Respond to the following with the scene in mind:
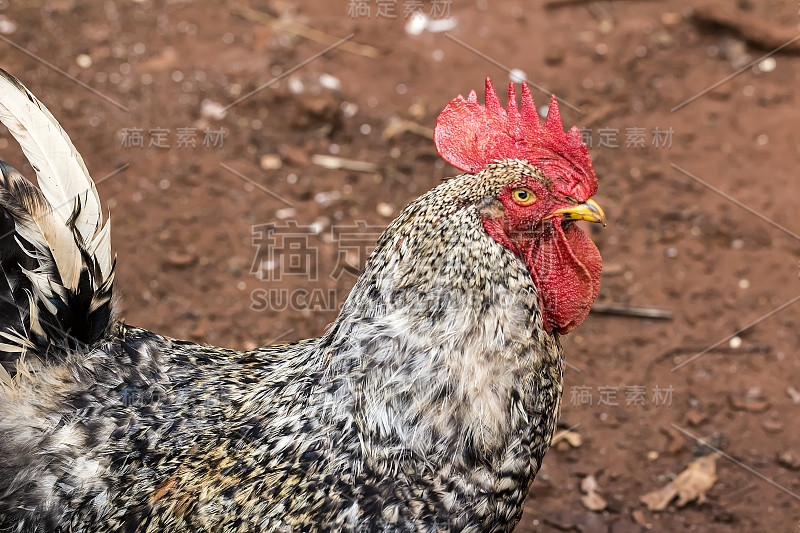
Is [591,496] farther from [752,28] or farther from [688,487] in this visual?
[752,28]

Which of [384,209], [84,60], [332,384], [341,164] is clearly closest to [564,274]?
[332,384]

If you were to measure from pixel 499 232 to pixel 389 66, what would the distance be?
481cm

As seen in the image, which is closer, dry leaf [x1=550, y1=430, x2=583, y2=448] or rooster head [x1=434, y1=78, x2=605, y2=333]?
rooster head [x1=434, y1=78, x2=605, y2=333]

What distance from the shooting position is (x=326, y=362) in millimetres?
2756

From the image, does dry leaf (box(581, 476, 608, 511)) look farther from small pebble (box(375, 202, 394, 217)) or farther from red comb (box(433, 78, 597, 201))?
small pebble (box(375, 202, 394, 217))

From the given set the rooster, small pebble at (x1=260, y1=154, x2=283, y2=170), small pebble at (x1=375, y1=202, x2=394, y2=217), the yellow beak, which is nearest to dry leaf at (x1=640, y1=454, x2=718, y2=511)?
the rooster

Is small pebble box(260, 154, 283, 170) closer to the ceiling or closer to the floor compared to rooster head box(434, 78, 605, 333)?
closer to the ceiling

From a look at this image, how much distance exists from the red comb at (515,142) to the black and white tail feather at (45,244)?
1444 millimetres

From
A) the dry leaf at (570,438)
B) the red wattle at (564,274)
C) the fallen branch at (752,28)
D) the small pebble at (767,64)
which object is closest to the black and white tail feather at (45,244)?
the red wattle at (564,274)

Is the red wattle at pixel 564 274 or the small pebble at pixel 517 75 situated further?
the small pebble at pixel 517 75

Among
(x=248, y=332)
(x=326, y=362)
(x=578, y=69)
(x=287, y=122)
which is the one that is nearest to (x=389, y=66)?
(x=287, y=122)

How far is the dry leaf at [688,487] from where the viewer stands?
426cm

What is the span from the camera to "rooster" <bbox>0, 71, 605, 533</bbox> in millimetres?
2611

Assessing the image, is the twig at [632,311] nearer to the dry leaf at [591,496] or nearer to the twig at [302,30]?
the dry leaf at [591,496]
